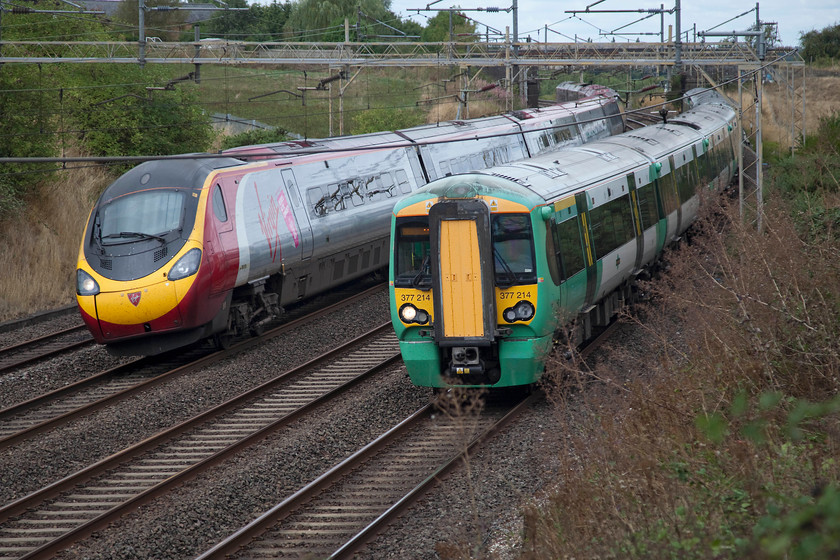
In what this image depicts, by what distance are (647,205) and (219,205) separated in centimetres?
679

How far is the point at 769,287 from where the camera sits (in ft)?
30.2

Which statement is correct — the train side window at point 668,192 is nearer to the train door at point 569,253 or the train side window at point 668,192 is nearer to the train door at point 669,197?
the train door at point 669,197

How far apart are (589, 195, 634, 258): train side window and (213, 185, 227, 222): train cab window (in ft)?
18.2

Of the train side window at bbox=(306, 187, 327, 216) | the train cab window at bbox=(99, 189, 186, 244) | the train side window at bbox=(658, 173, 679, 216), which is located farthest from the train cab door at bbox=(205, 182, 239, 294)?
the train side window at bbox=(658, 173, 679, 216)

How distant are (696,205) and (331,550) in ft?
43.4

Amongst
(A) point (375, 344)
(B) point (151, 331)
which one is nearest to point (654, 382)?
(A) point (375, 344)

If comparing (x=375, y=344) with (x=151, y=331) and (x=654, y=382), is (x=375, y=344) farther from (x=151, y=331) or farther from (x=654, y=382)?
(x=654, y=382)

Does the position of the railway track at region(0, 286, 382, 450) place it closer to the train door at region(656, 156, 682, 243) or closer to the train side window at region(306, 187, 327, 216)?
the train side window at region(306, 187, 327, 216)

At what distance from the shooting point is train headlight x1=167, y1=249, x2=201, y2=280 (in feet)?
41.7

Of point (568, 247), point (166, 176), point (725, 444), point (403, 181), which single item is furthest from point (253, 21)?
point (725, 444)

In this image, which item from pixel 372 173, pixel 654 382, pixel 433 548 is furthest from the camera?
pixel 372 173

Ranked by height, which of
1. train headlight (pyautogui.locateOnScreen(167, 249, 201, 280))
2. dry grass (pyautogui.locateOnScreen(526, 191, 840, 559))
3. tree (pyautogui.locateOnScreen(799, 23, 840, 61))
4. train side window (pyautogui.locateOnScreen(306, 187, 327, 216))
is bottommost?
dry grass (pyautogui.locateOnScreen(526, 191, 840, 559))

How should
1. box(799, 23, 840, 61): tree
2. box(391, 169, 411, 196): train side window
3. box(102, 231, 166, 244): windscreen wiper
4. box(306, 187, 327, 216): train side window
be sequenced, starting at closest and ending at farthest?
1. box(102, 231, 166, 244): windscreen wiper
2. box(306, 187, 327, 216): train side window
3. box(391, 169, 411, 196): train side window
4. box(799, 23, 840, 61): tree

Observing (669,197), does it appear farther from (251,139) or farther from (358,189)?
(251,139)
